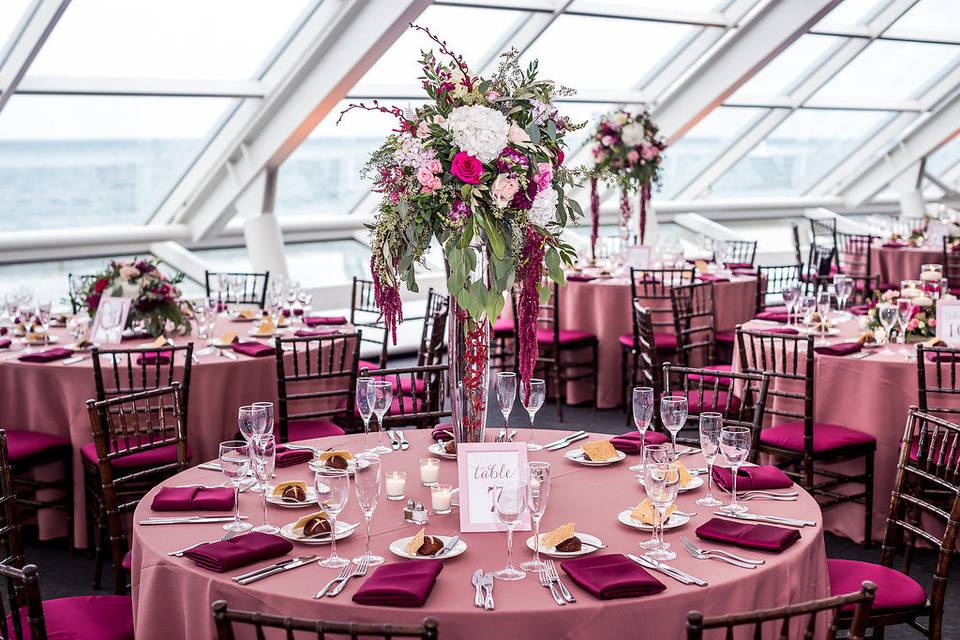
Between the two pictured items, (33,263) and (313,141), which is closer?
(33,263)

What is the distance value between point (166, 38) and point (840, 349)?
475 cm

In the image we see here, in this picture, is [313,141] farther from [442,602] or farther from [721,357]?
[442,602]

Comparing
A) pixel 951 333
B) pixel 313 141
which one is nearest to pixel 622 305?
pixel 951 333

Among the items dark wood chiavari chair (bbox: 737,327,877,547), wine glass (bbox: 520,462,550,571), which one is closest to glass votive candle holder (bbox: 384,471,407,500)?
wine glass (bbox: 520,462,550,571)

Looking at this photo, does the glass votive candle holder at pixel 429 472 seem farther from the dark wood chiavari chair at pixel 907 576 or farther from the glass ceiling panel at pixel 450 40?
the glass ceiling panel at pixel 450 40

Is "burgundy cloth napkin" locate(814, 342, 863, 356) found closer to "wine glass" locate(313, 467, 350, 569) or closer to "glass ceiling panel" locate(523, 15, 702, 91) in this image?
"wine glass" locate(313, 467, 350, 569)

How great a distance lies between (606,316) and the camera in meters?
6.93

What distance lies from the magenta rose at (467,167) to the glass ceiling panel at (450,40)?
5.17m

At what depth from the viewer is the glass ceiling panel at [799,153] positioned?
462 inches

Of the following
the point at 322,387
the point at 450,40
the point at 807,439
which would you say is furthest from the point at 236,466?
the point at 450,40

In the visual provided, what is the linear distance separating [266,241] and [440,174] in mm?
5784

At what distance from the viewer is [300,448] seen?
3.19 m

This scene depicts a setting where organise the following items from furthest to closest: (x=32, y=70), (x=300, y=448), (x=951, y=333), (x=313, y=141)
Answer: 1. (x=313, y=141)
2. (x=32, y=70)
3. (x=951, y=333)
4. (x=300, y=448)

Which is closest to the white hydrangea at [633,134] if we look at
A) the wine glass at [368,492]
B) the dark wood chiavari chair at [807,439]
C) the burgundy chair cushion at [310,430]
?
the dark wood chiavari chair at [807,439]
